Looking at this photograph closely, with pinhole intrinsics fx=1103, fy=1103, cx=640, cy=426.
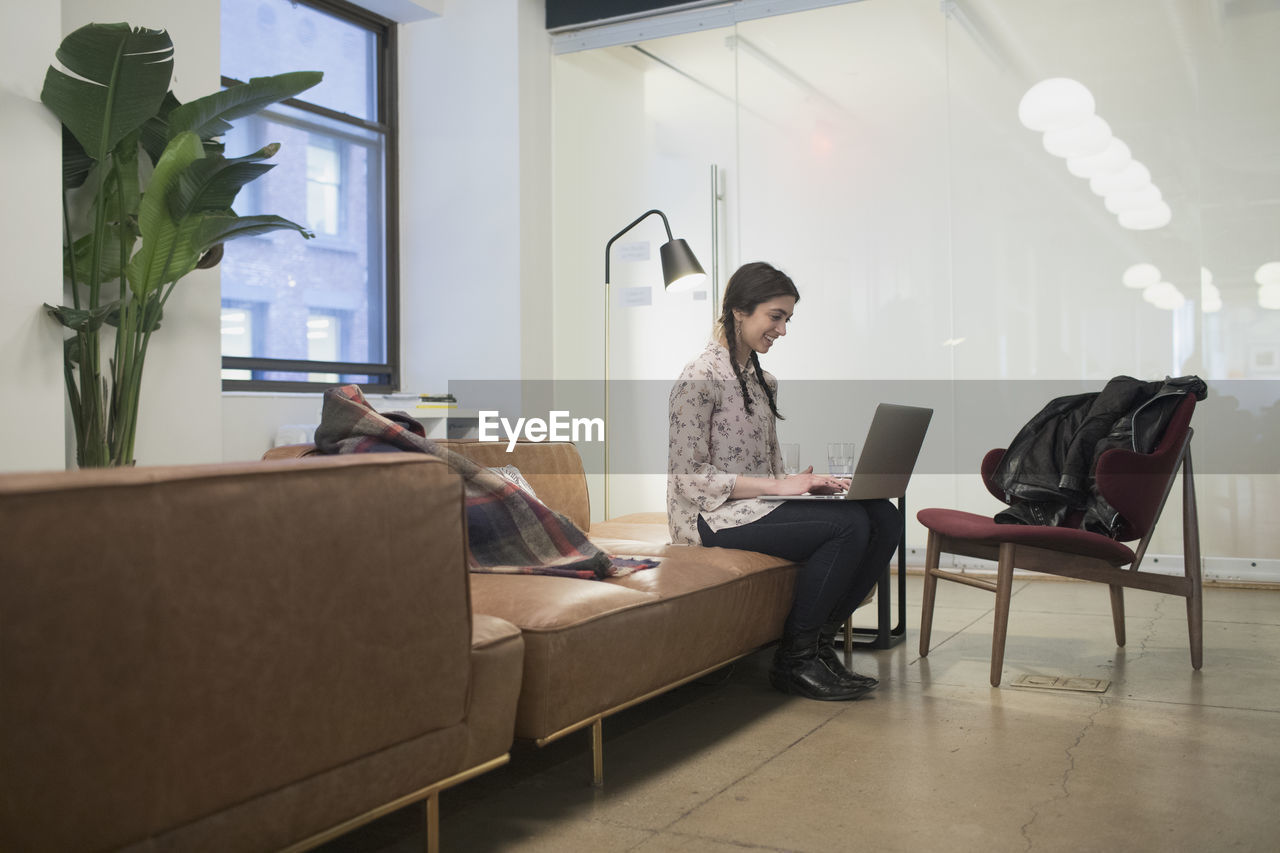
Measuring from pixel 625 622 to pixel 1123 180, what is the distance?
379 cm

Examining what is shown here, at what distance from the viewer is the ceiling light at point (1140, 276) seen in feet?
15.7

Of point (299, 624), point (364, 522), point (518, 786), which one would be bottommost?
point (518, 786)

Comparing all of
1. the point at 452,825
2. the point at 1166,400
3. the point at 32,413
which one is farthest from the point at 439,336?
the point at 452,825

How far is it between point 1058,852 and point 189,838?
1.32 metres

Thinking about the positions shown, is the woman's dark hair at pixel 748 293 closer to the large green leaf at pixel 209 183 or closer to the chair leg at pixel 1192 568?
the chair leg at pixel 1192 568

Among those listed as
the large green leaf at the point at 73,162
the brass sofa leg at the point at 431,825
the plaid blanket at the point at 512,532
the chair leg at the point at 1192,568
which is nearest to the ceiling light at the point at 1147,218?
the chair leg at the point at 1192,568

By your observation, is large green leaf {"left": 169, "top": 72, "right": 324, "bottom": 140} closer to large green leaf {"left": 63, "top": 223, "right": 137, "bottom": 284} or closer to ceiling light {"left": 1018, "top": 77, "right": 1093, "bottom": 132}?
large green leaf {"left": 63, "top": 223, "right": 137, "bottom": 284}

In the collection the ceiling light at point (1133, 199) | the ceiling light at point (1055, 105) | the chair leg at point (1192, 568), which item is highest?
the ceiling light at point (1055, 105)

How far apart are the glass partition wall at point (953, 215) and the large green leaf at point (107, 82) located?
113 inches

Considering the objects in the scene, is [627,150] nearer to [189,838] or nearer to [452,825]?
[452,825]

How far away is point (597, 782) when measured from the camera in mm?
2146

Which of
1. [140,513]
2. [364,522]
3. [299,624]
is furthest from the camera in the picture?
[364,522]

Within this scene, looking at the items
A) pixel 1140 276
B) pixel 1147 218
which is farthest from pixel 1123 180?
pixel 1140 276

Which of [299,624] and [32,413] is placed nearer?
[299,624]
